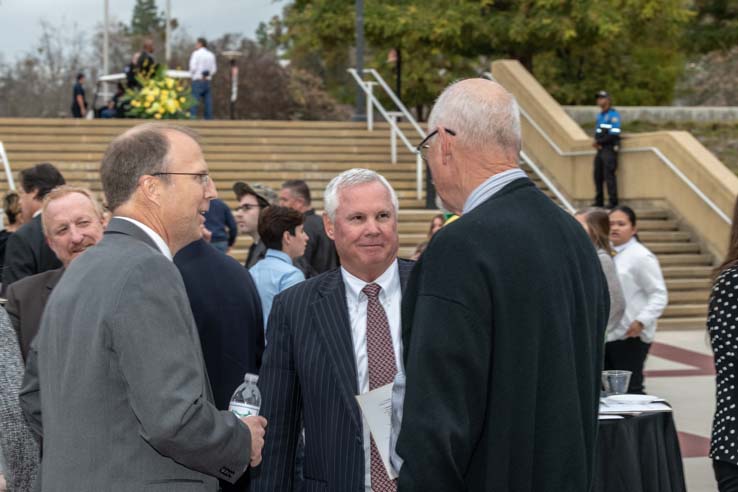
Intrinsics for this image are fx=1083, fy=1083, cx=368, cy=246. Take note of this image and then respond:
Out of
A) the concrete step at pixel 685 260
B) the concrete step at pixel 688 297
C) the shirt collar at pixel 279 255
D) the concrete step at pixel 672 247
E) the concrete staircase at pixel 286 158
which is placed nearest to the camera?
the shirt collar at pixel 279 255

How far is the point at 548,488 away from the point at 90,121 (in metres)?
21.0

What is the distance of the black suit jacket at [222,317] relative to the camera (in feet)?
14.1

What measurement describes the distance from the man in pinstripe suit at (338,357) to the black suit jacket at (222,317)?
0.45m

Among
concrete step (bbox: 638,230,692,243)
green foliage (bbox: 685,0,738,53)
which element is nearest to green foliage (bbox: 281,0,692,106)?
green foliage (bbox: 685,0,738,53)

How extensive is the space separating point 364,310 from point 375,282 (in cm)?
12

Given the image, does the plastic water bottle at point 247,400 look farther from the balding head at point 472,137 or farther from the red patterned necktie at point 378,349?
the balding head at point 472,137

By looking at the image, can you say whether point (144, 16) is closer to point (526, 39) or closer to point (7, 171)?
point (526, 39)

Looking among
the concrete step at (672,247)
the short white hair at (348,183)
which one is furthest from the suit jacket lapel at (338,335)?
the concrete step at (672,247)

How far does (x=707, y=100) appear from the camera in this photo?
124 feet

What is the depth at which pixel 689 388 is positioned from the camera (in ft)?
36.2

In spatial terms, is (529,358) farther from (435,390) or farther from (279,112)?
(279,112)

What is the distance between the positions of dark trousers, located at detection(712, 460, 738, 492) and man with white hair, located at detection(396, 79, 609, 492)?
1.74m

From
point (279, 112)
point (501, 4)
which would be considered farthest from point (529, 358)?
point (279, 112)

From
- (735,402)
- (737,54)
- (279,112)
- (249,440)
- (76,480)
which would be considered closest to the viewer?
(76,480)
